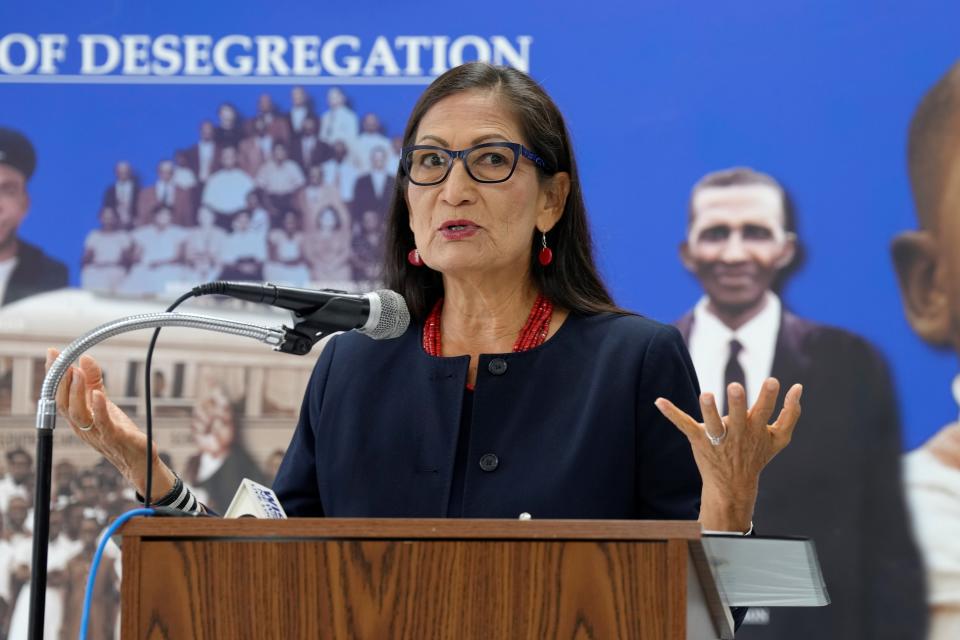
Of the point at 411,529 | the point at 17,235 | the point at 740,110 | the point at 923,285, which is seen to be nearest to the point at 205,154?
the point at 17,235

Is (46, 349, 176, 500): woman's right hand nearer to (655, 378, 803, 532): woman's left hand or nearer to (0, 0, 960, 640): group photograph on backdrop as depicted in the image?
(655, 378, 803, 532): woman's left hand

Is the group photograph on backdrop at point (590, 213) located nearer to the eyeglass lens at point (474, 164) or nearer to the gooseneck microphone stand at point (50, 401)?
the eyeglass lens at point (474, 164)

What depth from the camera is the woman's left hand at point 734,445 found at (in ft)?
5.29

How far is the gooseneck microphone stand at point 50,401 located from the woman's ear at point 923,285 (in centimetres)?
283

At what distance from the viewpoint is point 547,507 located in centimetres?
199

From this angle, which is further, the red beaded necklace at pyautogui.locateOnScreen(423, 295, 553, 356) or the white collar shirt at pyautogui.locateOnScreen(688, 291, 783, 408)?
the white collar shirt at pyautogui.locateOnScreen(688, 291, 783, 408)

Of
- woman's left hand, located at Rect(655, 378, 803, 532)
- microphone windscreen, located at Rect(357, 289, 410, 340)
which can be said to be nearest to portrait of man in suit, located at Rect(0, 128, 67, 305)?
microphone windscreen, located at Rect(357, 289, 410, 340)

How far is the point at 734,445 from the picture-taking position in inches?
64.7

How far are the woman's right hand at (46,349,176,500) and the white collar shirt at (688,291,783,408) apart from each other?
7.90ft

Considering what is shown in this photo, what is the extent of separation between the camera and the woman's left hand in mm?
1613

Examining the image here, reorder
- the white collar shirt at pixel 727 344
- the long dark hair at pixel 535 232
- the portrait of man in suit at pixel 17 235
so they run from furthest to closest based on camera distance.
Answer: the portrait of man in suit at pixel 17 235 < the white collar shirt at pixel 727 344 < the long dark hair at pixel 535 232

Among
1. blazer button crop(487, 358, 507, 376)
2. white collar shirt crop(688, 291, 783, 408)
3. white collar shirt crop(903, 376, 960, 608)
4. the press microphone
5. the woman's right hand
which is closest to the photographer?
the press microphone

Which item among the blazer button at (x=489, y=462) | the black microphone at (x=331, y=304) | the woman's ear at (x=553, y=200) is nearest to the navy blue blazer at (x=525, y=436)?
the blazer button at (x=489, y=462)

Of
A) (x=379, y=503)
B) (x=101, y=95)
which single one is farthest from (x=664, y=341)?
(x=101, y=95)
